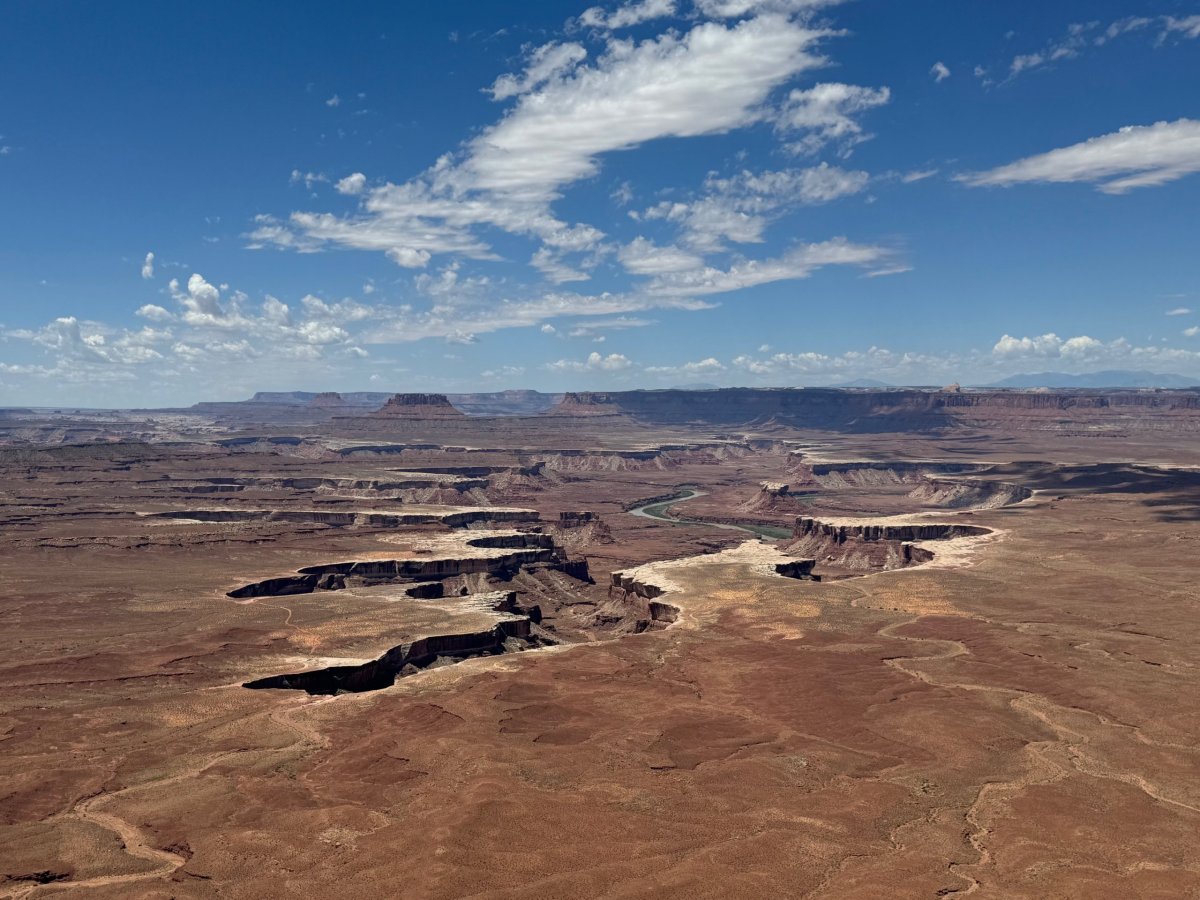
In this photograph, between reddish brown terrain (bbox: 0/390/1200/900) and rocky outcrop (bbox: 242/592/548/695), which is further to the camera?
rocky outcrop (bbox: 242/592/548/695)

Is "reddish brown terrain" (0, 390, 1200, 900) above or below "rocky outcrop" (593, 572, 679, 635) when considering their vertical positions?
above

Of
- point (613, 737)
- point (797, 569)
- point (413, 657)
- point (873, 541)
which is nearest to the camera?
point (613, 737)

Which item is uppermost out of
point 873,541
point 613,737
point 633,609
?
point 613,737

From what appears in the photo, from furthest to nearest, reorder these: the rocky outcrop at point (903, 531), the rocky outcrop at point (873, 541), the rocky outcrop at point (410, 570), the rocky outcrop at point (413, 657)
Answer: the rocky outcrop at point (903, 531)
the rocky outcrop at point (873, 541)
the rocky outcrop at point (410, 570)
the rocky outcrop at point (413, 657)

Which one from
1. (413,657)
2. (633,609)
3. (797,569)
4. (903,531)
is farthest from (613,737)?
(903,531)

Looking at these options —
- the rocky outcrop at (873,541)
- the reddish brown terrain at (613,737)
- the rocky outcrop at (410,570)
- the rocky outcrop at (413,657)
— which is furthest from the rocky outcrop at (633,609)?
the rocky outcrop at (873,541)

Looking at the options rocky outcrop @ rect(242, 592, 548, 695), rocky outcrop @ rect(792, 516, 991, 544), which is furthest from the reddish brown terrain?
rocky outcrop @ rect(792, 516, 991, 544)

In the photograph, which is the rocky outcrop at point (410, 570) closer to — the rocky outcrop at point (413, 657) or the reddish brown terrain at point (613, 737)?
the reddish brown terrain at point (613, 737)

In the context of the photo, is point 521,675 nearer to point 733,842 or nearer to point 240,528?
point 733,842

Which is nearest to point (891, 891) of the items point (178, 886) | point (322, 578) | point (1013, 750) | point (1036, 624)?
point (1013, 750)

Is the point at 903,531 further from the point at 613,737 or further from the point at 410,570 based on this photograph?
the point at 613,737

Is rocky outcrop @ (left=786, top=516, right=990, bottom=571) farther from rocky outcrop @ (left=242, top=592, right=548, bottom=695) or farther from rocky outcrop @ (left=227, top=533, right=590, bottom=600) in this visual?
rocky outcrop @ (left=242, top=592, right=548, bottom=695)
